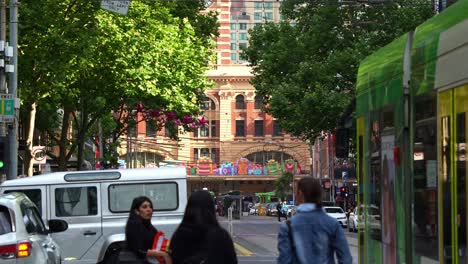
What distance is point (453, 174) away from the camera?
848 cm

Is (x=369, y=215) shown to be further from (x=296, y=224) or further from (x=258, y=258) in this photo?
(x=258, y=258)

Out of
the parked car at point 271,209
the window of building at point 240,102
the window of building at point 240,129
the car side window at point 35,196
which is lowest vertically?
the parked car at point 271,209

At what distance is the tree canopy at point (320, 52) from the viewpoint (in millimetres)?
42969

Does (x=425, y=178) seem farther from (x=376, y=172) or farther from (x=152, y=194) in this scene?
(x=152, y=194)

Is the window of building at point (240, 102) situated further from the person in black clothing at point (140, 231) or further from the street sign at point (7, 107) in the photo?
the person in black clothing at point (140, 231)

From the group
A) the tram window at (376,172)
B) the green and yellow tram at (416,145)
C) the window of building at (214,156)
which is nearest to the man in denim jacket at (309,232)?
the green and yellow tram at (416,145)

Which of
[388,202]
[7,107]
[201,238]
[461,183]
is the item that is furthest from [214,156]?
[201,238]

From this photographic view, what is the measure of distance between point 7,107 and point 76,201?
9.17 metres

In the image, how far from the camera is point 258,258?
91.6ft

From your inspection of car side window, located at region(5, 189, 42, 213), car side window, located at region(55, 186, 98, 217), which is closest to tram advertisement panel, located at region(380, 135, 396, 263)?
car side window, located at region(55, 186, 98, 217)

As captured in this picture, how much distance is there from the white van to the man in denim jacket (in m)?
8.32

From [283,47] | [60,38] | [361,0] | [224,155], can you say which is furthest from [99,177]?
[224,155]

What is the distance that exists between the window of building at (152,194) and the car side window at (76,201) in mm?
303

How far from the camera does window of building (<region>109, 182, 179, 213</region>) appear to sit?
54.5 feet
